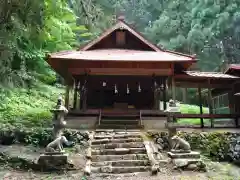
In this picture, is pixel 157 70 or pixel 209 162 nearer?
pixel 209 162

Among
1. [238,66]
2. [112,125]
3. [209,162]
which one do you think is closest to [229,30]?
[238,66]

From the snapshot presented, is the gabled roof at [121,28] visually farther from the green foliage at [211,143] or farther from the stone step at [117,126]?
the green foliage at [211,143]

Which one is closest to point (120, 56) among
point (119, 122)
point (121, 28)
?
point (121, 28)

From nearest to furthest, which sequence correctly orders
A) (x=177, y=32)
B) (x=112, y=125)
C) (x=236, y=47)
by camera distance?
(x=112, y=125) → (x=236, y=47) → (x=177, y=32)

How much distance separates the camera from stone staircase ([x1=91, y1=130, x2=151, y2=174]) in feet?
30.9

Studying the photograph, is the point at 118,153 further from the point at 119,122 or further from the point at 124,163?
the point at 119,122

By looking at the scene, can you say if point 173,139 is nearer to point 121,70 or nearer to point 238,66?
point 121,70

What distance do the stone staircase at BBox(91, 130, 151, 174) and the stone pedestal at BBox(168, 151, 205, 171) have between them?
2.76 ft

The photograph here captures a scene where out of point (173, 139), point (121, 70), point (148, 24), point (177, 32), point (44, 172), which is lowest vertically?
point (44, 172)

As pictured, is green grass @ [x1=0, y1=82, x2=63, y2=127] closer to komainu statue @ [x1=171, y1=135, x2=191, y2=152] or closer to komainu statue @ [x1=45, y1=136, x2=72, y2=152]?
komainu statue @ [x1=45, y1=136, x2=72, y2=152]

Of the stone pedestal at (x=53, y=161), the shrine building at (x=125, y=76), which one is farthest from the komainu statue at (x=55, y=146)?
the shrine building at (x=125, y=76)

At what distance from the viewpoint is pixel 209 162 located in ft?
34.6

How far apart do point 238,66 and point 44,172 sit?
12.0 metres

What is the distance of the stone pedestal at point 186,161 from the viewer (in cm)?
954
